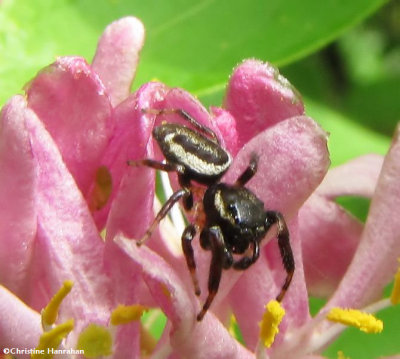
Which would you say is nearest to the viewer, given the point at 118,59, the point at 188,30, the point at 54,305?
the point at 54,305

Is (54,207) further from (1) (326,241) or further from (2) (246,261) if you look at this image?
(1) (326,241)

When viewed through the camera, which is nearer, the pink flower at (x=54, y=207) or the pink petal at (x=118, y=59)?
the pink flower at (x=54, y=207)

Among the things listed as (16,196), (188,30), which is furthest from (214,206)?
(188,30)


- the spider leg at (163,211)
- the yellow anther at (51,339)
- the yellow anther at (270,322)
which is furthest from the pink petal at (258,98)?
the yellow anther at (51,339)

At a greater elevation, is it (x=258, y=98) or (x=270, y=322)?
(x=258, y=98)

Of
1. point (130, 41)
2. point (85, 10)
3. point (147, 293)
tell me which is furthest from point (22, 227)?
point (85, 10)

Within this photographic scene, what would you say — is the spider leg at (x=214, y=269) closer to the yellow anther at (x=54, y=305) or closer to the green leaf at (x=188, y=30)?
the yellow anther at (x=54, y=305)
